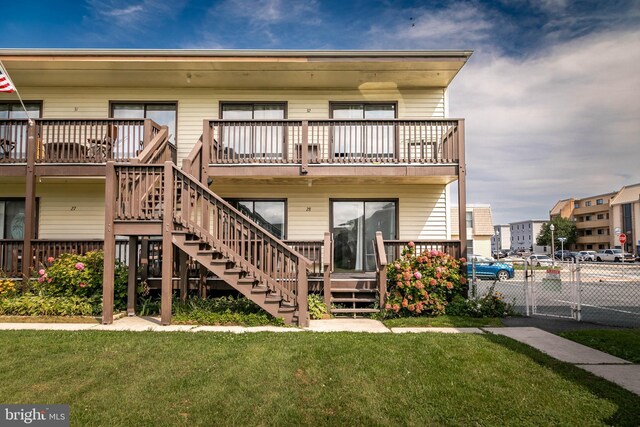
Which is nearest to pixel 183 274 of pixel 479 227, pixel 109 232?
pixel 109 232

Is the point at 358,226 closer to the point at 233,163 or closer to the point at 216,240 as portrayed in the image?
the point at 233,163

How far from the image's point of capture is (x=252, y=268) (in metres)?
7.47

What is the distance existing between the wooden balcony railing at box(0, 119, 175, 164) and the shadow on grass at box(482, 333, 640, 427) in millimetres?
8363

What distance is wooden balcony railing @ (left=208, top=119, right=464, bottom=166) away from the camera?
9.47m

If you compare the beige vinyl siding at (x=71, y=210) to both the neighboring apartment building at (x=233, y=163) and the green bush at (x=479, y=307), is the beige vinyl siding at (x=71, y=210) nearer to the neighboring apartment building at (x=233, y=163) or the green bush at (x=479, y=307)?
the neighboring apartment building at (x=233, y=163)

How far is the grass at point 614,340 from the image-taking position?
5.64 metres

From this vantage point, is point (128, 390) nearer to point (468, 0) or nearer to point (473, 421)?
point (473, 421)

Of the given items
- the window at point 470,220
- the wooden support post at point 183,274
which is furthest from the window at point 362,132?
the window at point 470,220

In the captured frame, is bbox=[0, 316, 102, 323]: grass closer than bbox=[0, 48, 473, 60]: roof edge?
Yes

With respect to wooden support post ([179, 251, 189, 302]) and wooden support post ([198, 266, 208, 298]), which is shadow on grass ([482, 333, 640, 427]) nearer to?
wooden support post ([198, 266, 208, 298])

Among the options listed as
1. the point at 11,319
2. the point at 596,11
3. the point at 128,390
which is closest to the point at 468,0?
the point at 596,11

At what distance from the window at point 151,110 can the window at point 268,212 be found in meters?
3.22

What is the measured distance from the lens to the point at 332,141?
9.78m

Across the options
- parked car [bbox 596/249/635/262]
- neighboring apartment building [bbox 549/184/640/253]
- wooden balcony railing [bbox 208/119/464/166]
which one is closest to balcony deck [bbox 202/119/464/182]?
wooden balcony railing [bbox 208/119/464/166]
